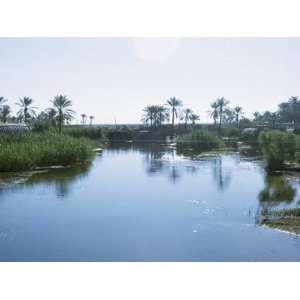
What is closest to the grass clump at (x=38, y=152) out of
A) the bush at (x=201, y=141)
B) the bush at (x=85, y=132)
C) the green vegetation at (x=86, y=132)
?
the bush at (x=201, y=141)

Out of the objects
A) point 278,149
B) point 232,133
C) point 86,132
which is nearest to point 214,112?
point 232,133

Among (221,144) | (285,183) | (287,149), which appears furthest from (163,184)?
(221,144)

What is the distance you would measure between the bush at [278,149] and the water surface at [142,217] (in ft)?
8.83

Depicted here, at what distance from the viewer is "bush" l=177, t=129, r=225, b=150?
53025 millimetres

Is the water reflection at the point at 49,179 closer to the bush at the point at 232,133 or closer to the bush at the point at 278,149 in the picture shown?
the bush at the point at 278,149

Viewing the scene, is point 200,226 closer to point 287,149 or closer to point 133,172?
point 133,172

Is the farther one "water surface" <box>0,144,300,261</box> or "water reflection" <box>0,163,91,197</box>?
"water reflection" <box>0,163,91,197</box>

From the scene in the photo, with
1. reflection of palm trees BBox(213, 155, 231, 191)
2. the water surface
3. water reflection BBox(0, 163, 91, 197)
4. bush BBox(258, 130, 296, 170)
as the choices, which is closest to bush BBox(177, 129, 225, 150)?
reflection of palm trees BBox(213, 155, 231, 191)

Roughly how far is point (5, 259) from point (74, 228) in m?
3.18

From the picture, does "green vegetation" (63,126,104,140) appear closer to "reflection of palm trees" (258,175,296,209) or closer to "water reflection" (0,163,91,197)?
"water reflection" (0,163,91,197)

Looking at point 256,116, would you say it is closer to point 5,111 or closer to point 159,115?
point 159,115

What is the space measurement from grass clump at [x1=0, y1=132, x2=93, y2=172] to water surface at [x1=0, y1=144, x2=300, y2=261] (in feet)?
4.93

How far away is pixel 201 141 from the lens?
183 feet
